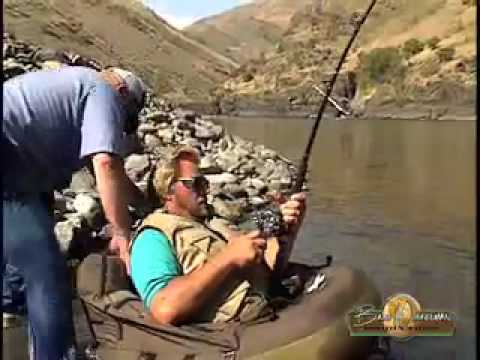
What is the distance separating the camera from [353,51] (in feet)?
9.36

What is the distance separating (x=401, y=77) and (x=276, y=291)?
1359mm

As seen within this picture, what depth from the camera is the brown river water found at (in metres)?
2.89

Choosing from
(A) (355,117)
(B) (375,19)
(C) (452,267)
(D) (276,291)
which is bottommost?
(C) (452,267)

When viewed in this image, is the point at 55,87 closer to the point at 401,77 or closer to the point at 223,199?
the point at 223,199

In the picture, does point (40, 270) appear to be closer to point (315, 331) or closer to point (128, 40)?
point (315, 331)

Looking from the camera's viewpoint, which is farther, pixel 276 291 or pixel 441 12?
pixel 441 12

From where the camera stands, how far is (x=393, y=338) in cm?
235

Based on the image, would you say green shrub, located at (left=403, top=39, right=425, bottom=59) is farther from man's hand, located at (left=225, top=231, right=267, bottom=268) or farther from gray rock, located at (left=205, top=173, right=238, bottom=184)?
man's hand, located at (left=225, top=231, right=267, bottom=268)

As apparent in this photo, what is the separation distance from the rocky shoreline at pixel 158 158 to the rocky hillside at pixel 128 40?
0.20 feet

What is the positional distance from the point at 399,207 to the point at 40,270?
3.63 m

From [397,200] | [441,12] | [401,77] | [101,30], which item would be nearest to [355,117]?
[401,77]

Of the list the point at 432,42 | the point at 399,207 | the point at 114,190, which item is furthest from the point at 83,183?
the point at 399,207

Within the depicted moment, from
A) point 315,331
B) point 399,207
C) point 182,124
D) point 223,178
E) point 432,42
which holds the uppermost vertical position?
point 432,42

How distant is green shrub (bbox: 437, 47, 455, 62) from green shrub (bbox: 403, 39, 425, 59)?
67mm
